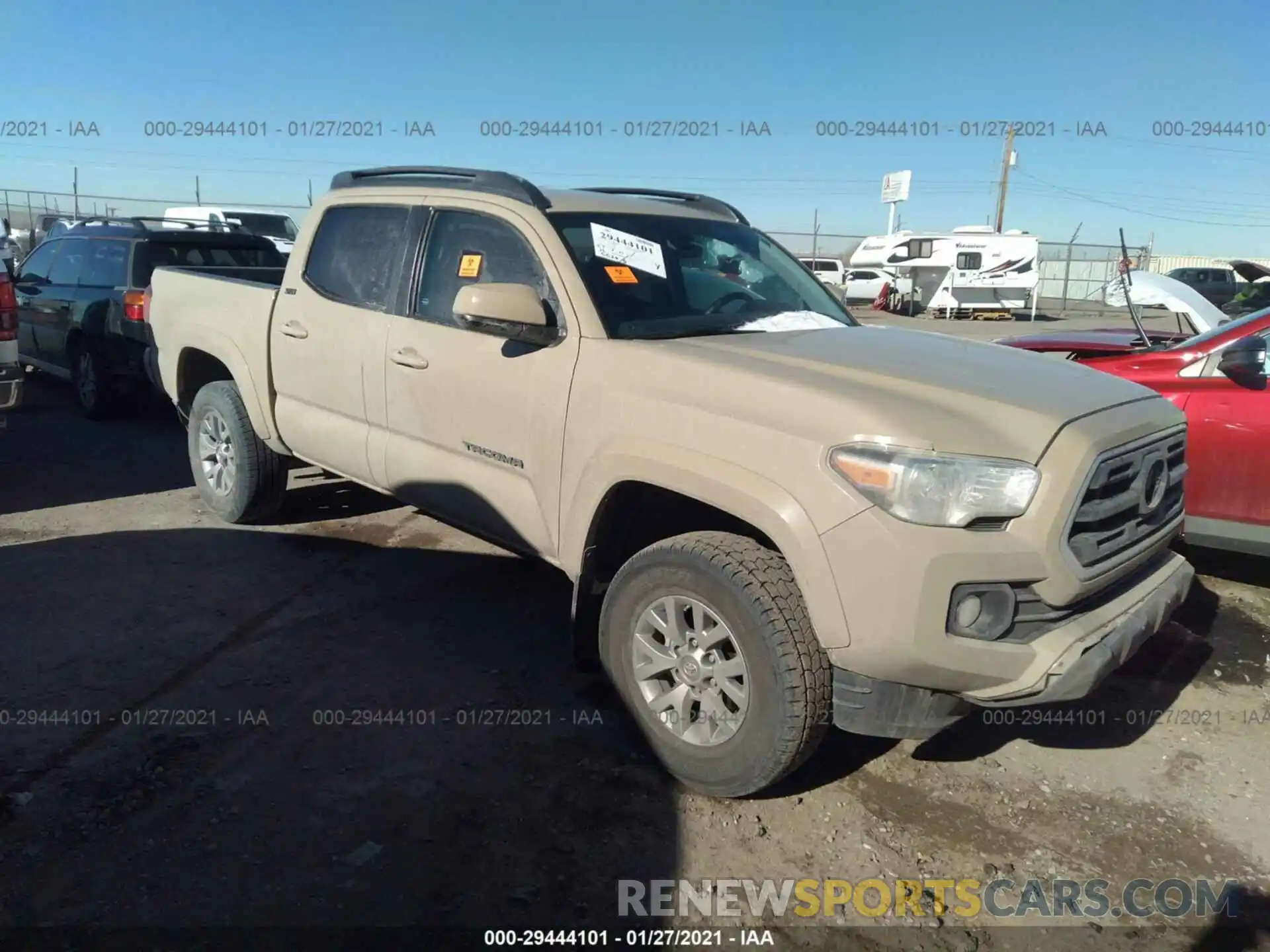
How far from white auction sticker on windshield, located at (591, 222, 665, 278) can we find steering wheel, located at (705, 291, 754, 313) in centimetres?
24

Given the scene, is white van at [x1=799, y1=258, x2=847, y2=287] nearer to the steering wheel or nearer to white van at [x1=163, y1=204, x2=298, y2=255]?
white van at [x1=163, y1=204, x2=298, y2=255]

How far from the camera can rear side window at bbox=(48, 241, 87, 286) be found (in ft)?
28.0

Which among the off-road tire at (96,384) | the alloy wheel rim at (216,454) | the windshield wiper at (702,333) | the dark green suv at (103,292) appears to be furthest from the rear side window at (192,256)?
the windshield wiper at (702,333)

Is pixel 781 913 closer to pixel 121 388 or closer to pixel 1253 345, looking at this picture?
pixel 1253 345

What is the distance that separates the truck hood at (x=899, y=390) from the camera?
2.60 metres

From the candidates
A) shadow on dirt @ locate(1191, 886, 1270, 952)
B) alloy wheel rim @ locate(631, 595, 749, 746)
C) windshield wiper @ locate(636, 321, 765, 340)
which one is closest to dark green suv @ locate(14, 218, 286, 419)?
windshield wiper @ locate(636, 321, 765, 340)

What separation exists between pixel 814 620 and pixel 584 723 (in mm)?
1238

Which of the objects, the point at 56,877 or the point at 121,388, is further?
the point at 121,388

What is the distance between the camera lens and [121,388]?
823cm

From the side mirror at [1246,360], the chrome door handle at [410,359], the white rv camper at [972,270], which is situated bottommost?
the chrome door handle at [410,359]

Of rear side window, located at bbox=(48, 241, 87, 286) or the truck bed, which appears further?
rear side window, located at bbox=(48, 241, 87, 286)

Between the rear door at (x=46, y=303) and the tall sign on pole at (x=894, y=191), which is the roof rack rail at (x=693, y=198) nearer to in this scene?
the rear door at (x=46, y=303)

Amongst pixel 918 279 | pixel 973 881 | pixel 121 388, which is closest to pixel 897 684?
pixel 973 881

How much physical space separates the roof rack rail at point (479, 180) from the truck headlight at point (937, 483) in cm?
186
